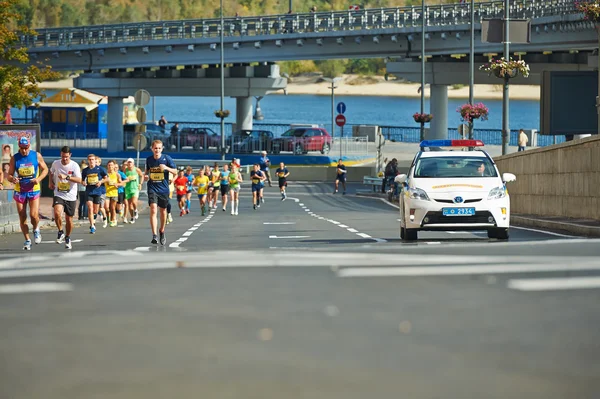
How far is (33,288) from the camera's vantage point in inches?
410

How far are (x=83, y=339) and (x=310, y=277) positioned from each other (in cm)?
330

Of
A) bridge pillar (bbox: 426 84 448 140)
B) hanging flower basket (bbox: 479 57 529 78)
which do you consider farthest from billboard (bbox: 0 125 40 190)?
bridge pillar (bbox: 426 84 448 140)

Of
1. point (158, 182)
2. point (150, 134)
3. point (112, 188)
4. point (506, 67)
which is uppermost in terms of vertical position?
point (506, 67)

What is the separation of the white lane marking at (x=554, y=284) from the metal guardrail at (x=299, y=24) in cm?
4925

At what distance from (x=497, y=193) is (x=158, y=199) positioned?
5.12 metres

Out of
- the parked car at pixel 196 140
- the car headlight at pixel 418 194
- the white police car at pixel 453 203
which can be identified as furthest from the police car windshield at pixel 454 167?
the parked car at pixel 196 140

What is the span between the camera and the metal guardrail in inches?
2511

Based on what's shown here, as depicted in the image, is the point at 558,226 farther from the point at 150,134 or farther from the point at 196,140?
the point at 196,140

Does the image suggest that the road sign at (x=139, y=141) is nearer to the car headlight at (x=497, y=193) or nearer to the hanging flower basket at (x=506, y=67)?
the hanging flower basket at (x=506, y=67)

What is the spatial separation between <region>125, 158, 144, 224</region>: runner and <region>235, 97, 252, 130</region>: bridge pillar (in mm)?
49390

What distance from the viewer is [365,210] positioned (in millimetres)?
41656

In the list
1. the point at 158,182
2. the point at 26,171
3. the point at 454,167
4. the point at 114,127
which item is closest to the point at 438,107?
the point at 114,127

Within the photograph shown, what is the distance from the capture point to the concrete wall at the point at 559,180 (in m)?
24.0

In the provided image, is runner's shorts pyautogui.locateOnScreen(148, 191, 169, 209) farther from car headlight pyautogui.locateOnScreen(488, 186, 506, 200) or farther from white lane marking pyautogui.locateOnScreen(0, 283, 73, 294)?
white lane marking pyautogui.locateOnScreen(0, 283, 73, 294)
